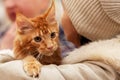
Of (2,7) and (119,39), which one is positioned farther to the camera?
(2,7)

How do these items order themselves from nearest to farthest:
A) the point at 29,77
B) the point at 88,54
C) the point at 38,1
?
the point at 29,77
the point at 88,54
the point at 38,1

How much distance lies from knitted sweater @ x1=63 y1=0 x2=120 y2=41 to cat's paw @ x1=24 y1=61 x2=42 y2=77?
269 millimetres

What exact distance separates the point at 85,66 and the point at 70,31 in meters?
0.29

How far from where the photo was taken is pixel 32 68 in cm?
89

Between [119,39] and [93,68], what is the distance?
0.18 metres

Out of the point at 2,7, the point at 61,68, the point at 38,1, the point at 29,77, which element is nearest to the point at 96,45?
the point at 61,68

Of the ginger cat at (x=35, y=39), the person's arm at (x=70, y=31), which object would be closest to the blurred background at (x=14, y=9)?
the person's arm at (x=70, y=31)

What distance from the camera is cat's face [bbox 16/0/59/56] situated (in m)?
0.93

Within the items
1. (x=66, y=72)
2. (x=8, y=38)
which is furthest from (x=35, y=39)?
(x=8, y=38)

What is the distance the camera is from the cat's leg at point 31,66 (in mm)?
871

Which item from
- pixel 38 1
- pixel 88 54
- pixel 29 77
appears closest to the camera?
pixel 29 77

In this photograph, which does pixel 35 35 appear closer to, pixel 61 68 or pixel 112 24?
pixel 61 68

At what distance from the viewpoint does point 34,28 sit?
932mm

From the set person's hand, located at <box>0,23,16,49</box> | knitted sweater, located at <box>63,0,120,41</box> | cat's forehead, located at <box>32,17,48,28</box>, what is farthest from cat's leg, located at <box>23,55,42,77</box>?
person's hand, located at <box>0,23,16,49</box>
